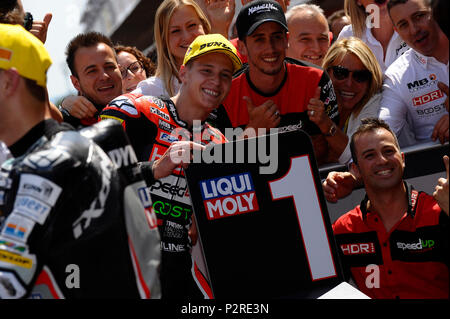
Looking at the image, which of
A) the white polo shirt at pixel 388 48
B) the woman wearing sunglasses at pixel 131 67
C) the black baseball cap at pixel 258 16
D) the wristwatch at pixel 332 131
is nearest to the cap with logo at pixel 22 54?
the black baseball cap at pixel 258 16

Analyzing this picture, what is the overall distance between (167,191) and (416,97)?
69.3 inches

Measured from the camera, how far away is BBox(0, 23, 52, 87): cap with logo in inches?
69.4

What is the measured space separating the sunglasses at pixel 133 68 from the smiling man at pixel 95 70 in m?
0.82

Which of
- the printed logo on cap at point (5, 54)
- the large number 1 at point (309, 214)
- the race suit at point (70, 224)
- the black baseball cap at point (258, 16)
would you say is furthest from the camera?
the black baseball cap at point (258, 16)

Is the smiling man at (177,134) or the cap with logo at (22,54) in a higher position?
the cap with logo at (22,54)

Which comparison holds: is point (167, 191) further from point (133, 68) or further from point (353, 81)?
point (133, 68)

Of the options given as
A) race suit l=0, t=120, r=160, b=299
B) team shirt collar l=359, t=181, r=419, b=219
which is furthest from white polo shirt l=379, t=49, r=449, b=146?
race suit l=0, t=120, r=160, b=299

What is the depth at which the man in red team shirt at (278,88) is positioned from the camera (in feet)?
10.7

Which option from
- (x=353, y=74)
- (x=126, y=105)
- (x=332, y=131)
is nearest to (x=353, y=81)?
(x=353, y=74)

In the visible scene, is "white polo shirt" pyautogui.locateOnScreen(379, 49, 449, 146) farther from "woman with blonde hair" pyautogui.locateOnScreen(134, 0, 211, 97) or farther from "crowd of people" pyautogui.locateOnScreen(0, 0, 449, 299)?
"woman with blonde hair" pyautogui.locateOnScreen(134, 0, 211, 97)

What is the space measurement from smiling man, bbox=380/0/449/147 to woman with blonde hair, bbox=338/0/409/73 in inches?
29.5

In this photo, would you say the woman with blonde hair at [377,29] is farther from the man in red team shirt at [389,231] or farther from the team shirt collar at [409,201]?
the team shirt collar at [409,201]

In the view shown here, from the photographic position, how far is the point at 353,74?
11.9 ft
